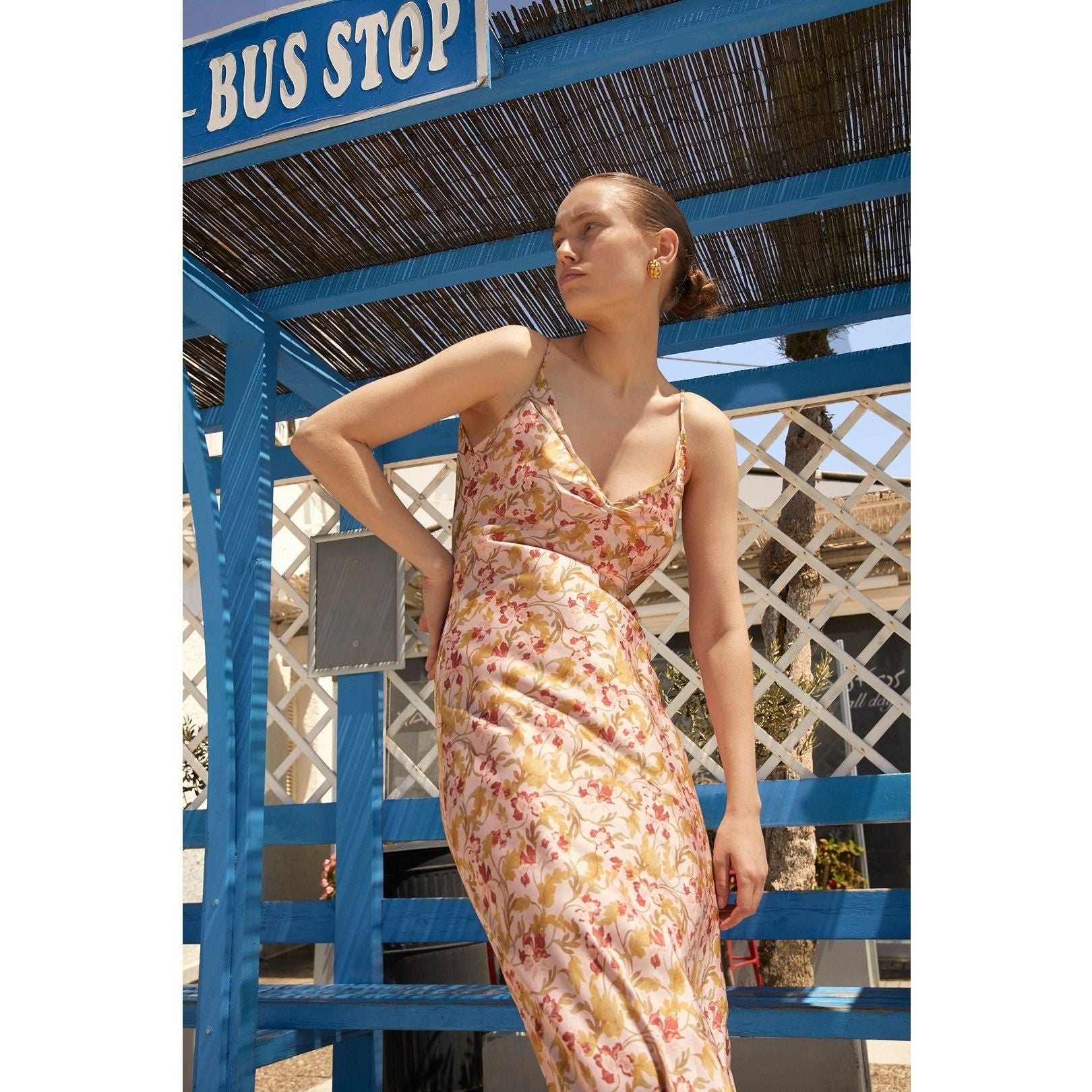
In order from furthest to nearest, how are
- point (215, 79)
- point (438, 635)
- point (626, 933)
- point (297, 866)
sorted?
point (297, 866), point (215, 79), point (438, 635), point (626, 933)

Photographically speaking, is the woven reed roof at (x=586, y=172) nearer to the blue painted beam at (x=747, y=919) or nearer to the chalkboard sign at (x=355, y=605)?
the chalkboard sign at (x=355, y=605)

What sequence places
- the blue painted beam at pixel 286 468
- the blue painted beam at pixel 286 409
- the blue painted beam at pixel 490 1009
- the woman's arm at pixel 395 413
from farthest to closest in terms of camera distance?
1. the blue painted beam at pixel 286 468
2. the blue painted beam at pixel 286 409
3. the blue painted beam at pixel 490 1009
4. the woman's arm at pixel 395 413

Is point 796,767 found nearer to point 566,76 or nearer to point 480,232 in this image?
point 480,232

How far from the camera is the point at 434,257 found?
10.1 feet

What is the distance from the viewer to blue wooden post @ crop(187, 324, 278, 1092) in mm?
2766

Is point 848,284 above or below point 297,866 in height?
above

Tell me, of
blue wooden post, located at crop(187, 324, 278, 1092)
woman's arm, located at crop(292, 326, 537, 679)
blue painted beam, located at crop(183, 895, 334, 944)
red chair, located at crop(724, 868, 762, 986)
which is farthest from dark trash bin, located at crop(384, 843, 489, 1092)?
woman's arm, located at crop(292, 326, 537, 679)

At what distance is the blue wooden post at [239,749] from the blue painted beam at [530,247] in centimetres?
20

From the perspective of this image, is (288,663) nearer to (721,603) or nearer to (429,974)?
(429,974)

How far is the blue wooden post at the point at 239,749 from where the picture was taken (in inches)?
109

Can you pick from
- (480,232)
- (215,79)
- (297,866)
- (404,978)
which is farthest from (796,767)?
(297,866)

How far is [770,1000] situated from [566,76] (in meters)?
2.09

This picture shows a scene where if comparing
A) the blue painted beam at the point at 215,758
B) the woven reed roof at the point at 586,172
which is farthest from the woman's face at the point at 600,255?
the blue painted beam at the point at 215,758

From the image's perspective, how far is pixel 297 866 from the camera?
1096 cm
